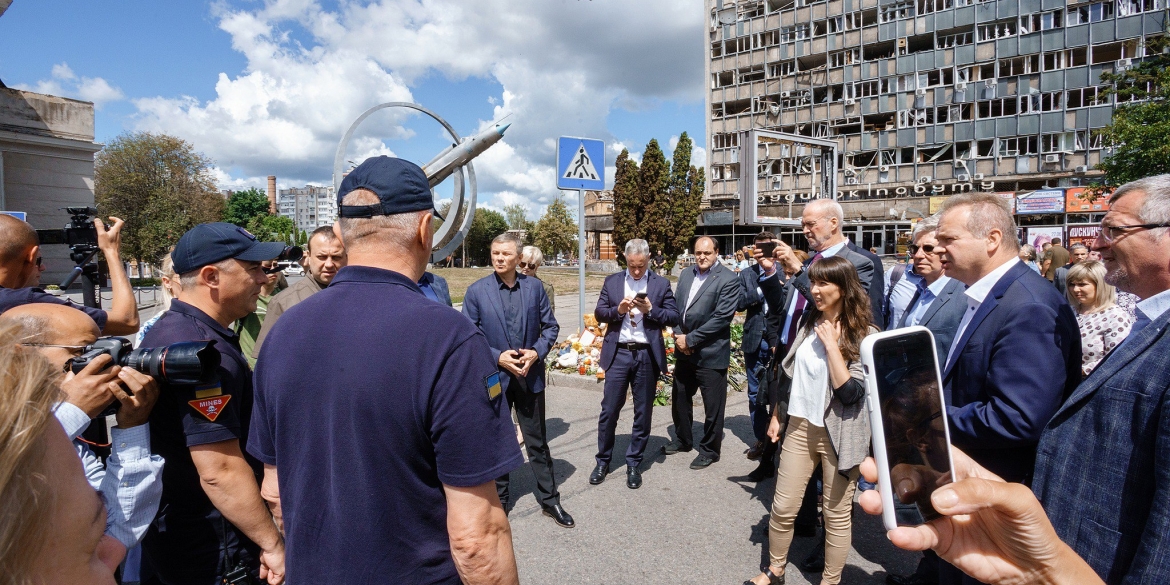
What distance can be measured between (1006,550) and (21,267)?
4.69 m

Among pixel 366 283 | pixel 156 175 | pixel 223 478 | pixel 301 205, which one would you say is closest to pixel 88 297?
pixel 223 478

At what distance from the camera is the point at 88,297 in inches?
190

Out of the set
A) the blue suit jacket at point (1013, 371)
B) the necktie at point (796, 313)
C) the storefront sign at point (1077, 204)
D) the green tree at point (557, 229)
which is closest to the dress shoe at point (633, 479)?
the necktie at point (796, 313)

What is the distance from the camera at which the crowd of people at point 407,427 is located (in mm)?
1137

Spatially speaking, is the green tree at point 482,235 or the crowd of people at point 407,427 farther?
the green tree at point 482,235

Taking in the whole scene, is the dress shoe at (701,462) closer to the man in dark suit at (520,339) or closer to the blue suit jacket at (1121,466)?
the man in dark suit at (520,339)

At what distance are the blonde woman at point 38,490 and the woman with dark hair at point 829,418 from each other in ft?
10.2

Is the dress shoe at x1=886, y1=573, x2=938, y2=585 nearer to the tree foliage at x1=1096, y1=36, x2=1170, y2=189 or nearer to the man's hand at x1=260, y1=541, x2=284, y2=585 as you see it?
the man's hand at x1=260, y1=541, x2=284, y2=585

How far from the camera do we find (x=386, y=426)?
5.08 ft

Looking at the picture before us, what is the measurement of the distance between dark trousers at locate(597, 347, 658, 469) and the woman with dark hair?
6.05 ft

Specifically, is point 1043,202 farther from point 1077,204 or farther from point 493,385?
point 493,385

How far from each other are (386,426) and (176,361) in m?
0.78

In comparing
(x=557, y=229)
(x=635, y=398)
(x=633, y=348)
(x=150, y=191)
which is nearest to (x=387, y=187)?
(x=633, y=348)

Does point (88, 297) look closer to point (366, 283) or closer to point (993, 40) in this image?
point (366, 283)
